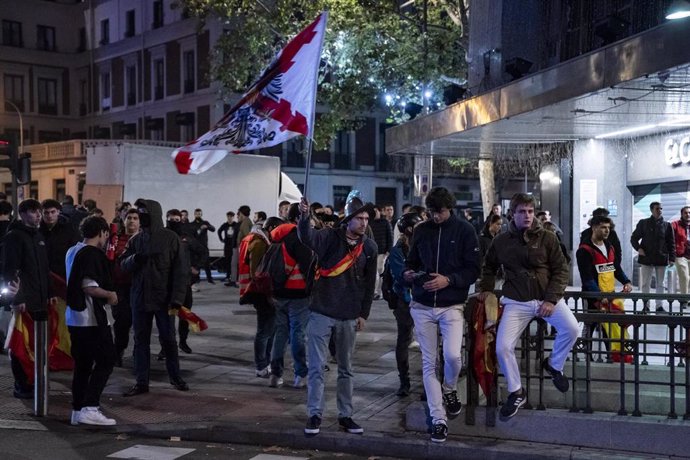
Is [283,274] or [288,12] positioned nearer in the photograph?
[283,274]

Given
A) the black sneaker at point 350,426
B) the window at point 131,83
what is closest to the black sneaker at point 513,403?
the black sneaker at point 350,426

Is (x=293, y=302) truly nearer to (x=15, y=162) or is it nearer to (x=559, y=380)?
(x=559, y=380)

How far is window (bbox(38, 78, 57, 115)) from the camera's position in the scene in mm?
57469

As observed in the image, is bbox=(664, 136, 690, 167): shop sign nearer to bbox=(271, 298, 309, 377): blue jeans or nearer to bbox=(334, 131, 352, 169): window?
bbox=(271, 298, 309, 377): blue jeans

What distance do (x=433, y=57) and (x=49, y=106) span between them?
39158 millimetres

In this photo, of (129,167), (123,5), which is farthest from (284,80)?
(123,5)

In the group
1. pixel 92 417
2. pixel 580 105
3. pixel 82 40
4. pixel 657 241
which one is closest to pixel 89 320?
pixel 92 417

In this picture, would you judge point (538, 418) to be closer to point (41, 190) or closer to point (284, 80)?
point (284, 80)

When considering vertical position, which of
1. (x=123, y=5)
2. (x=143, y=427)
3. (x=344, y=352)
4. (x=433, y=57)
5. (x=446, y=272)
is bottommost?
(x=143, y=427)

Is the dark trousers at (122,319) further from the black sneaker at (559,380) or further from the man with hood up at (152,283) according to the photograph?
the black sneaker at (559,380)

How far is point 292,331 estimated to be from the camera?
9.04 meters

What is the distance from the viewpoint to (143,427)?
301 inches

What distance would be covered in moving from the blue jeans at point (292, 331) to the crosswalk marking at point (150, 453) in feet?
6.86

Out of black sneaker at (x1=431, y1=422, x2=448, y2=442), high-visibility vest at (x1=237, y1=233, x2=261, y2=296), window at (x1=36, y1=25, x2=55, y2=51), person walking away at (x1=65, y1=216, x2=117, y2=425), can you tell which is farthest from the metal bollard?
window at (x1=36, y1=25, x2=55, y2=51)
